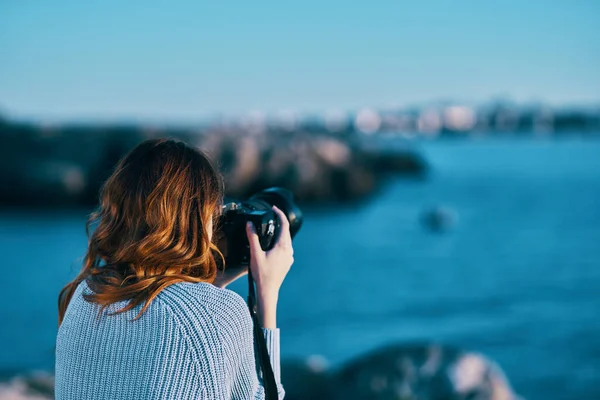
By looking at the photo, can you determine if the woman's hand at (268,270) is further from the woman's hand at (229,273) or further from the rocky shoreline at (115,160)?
the rocky shoreline at (115,160)

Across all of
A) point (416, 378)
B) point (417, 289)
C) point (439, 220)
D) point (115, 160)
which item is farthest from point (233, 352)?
point (115, 160)

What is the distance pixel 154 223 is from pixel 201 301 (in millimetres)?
196

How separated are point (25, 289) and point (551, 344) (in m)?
10.5

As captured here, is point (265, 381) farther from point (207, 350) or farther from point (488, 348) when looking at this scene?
point (488, 348)

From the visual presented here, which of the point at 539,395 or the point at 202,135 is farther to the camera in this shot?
the point at 202,135

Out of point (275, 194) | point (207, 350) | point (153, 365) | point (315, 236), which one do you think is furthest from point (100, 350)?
point (315, 236)

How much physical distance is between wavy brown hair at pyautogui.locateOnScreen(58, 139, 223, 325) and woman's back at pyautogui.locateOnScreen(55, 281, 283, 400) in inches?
1.5

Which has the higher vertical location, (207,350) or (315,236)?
(207,350)

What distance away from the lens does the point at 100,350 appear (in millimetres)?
1351

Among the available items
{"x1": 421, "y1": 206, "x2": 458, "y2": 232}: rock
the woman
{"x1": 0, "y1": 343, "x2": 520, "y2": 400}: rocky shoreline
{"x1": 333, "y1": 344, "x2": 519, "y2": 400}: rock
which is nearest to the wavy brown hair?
the woman

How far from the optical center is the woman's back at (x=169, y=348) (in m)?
1.29

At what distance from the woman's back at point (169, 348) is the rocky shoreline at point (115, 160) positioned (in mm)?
31688

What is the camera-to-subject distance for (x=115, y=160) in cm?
3347

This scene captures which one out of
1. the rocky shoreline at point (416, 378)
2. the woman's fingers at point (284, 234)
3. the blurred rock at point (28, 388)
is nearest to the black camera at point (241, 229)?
the woman's fingers at point (284, 234)
